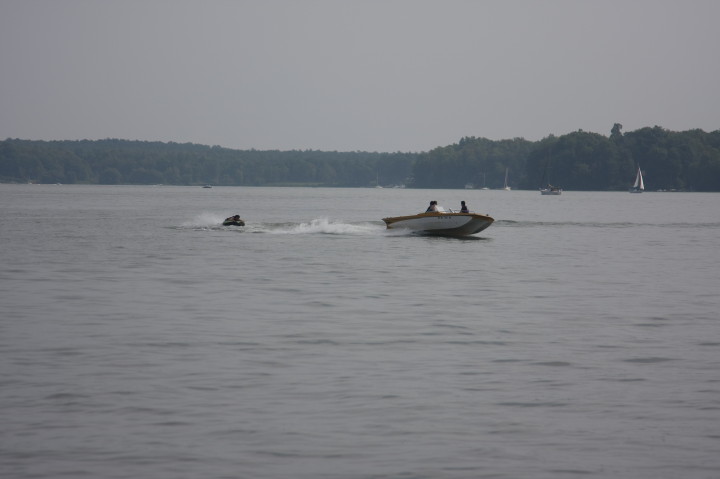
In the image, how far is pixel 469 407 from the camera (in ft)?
50.5

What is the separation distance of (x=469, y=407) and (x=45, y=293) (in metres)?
18.8

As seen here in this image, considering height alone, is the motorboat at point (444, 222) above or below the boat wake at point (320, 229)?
above

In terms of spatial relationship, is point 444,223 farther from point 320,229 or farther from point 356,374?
point 356,374

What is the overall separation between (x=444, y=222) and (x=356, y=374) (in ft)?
135

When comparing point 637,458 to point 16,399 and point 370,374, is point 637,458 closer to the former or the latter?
point 370,374

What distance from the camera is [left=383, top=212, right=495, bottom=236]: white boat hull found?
5809 cm

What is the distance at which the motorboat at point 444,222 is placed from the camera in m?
58.1

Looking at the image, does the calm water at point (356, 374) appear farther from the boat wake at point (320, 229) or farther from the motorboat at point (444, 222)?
the boat wake at point (320, 229)

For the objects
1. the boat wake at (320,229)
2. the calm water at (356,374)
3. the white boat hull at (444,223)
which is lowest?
the boat wake at (320,229)

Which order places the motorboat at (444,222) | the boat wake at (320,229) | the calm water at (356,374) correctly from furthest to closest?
the boat wake at (320,229) → the motorboat at (444,222) → the calm water at (356,374)

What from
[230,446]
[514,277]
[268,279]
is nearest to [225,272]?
[268,279]

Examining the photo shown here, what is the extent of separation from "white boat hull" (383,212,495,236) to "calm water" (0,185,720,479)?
65.3ft

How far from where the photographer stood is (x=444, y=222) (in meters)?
58.5

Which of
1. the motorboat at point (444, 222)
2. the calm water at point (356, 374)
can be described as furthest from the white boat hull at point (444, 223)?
the calm water at point (356, 374)
